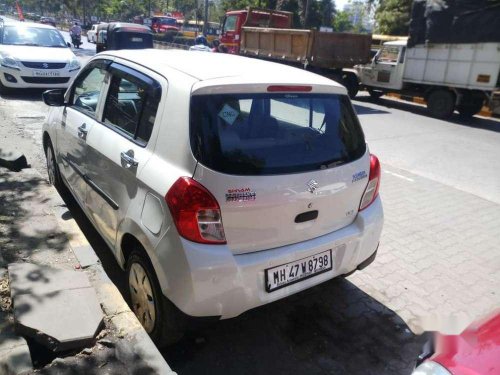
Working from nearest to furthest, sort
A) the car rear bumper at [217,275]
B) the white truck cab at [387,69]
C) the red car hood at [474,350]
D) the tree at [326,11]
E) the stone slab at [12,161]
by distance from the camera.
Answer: the red car hood at [474,350], the car rear bumper at [217,275], the stone slab at [12,161], the white truck cab at [387,69], the tree at [326,11]

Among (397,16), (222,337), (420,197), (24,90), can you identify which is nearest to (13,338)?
(222,337)

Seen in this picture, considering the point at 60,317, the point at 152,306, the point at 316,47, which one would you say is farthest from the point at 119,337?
the point at 316,47

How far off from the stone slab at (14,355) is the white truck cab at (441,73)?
12188 millimetres

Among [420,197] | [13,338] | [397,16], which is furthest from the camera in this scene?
[397,16]

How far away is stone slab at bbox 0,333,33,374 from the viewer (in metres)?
2.13

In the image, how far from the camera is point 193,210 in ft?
7.30

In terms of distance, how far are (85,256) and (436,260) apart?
324cm

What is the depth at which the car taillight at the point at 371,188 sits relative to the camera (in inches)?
116

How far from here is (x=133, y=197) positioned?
103 inches

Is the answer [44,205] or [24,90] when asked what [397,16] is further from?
[44,205]

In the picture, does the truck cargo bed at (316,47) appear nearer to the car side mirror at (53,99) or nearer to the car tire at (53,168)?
the car tire at (53,168)

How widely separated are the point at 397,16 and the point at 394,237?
2963 cm

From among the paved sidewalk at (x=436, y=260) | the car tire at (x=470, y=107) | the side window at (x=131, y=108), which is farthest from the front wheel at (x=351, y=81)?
the side window at (x=131, y=108)

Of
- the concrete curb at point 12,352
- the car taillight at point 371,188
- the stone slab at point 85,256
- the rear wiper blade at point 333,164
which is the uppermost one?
the rear wiper blade at point 333,164
